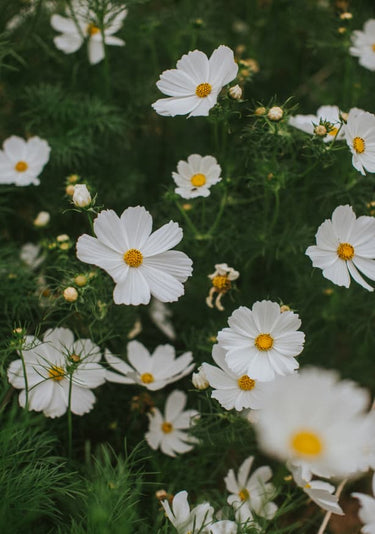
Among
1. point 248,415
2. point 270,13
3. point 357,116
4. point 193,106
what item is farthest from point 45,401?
point 270,13

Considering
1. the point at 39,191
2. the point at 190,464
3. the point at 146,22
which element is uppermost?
the point at 146,22

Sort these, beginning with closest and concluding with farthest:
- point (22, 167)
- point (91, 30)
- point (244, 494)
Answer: point (244, 494) → point (22, 167) → point (91, 30)

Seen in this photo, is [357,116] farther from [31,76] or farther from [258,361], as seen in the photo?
[31,76]

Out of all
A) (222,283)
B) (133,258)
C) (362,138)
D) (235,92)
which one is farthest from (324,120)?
(133,258)

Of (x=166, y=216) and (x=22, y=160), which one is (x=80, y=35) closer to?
(x=22, y=160)

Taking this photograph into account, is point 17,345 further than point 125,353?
No
